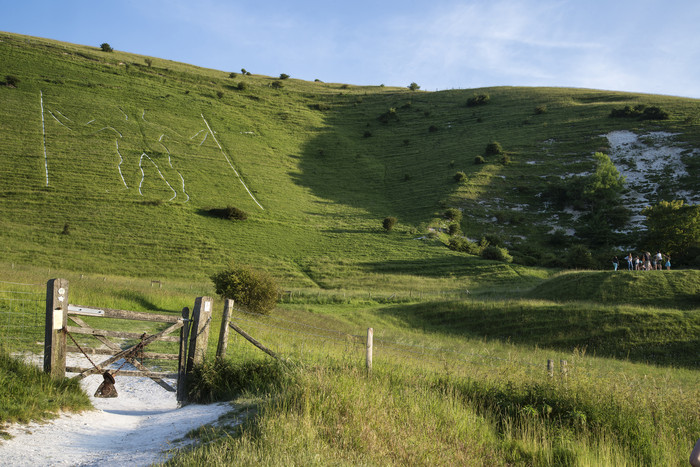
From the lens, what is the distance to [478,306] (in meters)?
29.9

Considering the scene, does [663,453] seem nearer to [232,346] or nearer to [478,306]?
[232,346]

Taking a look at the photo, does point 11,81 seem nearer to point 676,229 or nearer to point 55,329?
point 55,329

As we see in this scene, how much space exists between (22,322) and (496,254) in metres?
43.7

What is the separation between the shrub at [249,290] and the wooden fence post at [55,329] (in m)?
14.6

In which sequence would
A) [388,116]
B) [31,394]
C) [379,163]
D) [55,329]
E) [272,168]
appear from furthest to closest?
[388,116] < [379,163] < [272,168] < [55,329] < [31,394]

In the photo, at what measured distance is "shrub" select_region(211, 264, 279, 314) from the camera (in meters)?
23.8

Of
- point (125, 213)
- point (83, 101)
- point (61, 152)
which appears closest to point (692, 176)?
point (125, 213)

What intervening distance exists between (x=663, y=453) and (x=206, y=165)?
67723 mm

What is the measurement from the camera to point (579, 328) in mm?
23922

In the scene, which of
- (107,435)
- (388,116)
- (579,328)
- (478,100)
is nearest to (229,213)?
(579,328)

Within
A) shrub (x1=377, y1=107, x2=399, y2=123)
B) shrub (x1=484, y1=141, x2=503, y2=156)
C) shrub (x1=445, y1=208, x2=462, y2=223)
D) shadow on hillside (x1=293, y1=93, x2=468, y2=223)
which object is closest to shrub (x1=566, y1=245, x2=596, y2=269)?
shrub (x1=445, y1=208, x2=462, y2=223)

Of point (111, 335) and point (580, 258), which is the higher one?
point (580, 258)

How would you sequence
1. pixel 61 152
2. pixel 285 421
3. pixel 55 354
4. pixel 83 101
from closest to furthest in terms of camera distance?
1. pixel 285 421
2. pixel 55 354
3. pixel 61 152
4. pixel 83 101

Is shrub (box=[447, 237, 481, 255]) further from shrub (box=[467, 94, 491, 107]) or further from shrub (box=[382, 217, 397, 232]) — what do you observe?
shrub (box=[467, 94, 491, 107])
